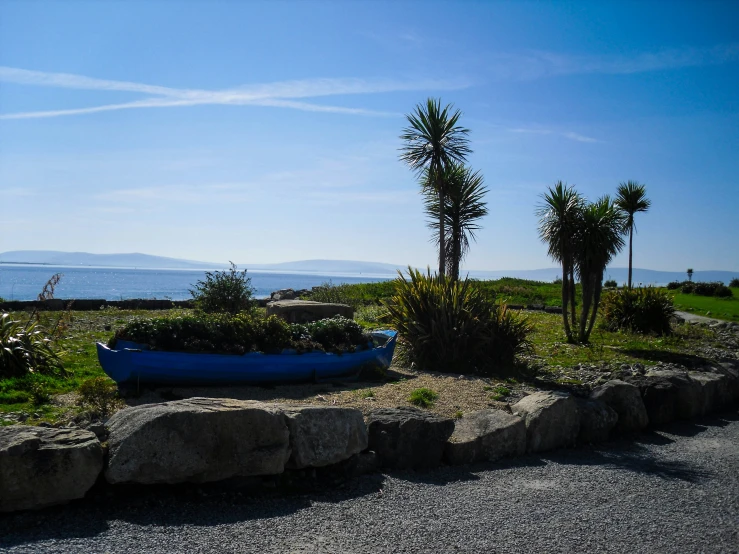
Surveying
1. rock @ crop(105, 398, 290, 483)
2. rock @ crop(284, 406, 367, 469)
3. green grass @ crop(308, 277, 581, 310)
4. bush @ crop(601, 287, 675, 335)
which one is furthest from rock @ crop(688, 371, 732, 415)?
green grass @ crop(308, 277, 581, 310)

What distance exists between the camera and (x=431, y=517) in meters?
5.12

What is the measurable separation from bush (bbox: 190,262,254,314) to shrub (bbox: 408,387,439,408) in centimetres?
854

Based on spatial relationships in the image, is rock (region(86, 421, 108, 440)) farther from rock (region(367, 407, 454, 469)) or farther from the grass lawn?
rock (region(367, 407, 454, 469))

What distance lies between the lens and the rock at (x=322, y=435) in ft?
18.8

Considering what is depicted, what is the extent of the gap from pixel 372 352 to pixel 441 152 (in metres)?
10.2

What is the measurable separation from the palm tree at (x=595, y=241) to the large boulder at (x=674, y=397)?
722cm

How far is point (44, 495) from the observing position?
15.4 feet

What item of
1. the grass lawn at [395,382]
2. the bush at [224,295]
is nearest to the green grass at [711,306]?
the grass lawn at [395,382]

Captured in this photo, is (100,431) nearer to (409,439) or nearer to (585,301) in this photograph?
(409,439)

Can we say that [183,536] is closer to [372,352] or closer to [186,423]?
[186,423]

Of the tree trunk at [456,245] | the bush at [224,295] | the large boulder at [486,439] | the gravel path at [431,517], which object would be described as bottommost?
the gravel path at [431,517]

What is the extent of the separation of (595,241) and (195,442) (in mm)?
14185

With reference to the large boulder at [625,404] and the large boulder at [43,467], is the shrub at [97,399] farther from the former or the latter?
the large boulder at [625,404]

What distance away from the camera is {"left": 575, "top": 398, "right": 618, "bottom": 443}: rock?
7.89m
